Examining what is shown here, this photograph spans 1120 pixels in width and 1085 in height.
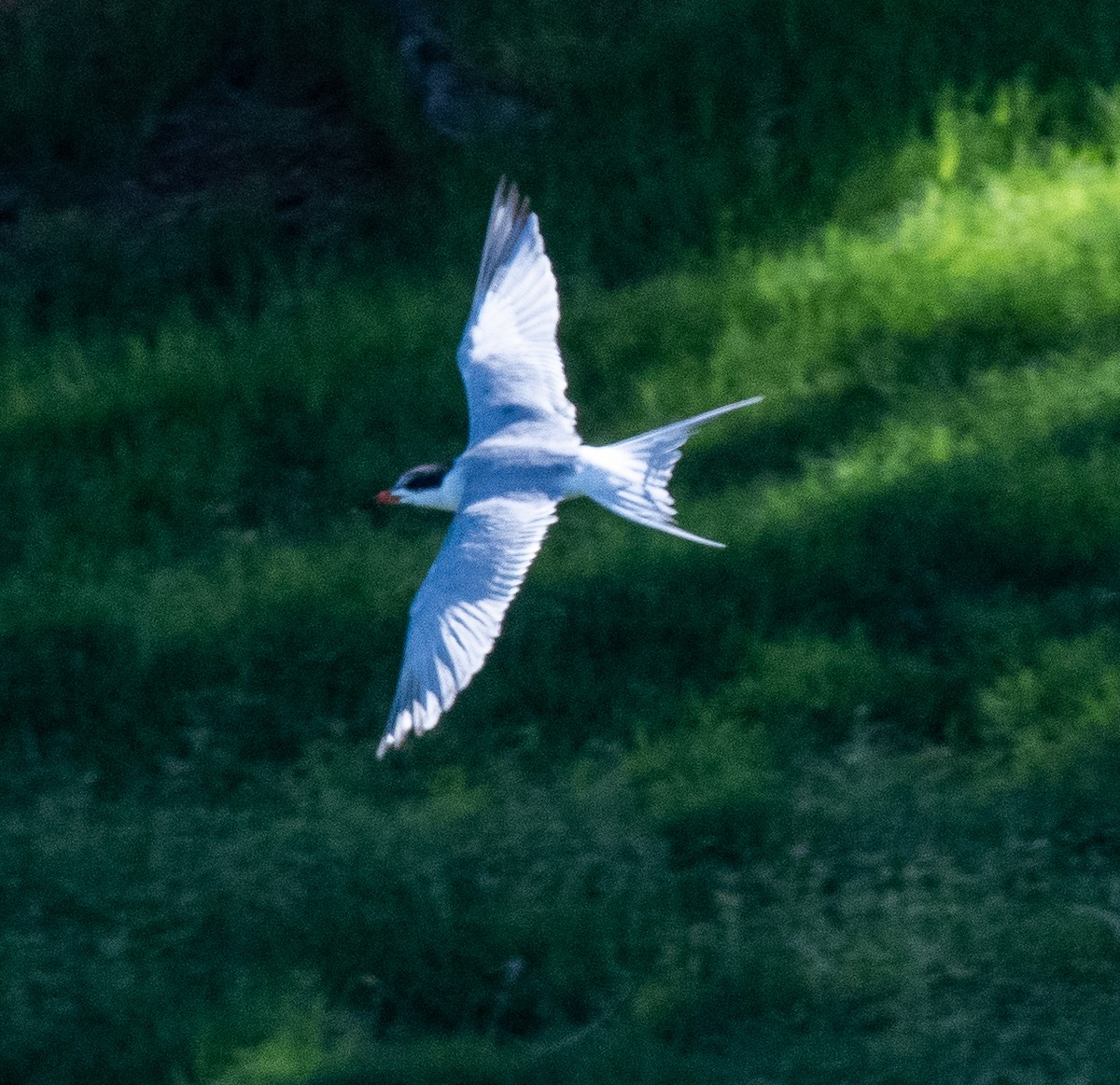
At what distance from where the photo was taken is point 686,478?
27.1 feet

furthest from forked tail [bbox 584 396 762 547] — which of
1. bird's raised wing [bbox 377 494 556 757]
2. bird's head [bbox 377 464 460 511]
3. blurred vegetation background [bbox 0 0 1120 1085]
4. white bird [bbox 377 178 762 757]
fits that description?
blurred vegetation background [bbox 0 0 1120 1085]

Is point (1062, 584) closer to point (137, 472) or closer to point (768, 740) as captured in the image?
point (768, 740)

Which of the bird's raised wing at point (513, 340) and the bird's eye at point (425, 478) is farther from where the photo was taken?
the bird's raised wing at point (513, 340)

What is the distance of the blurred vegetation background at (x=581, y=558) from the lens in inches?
252

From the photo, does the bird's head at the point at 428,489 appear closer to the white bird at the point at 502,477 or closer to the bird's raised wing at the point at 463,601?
the white bird at the point at 502,477

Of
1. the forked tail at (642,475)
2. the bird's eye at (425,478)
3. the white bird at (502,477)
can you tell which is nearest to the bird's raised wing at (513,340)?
the white bird at (502,477)

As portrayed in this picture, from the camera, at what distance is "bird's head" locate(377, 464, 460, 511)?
6793 mm

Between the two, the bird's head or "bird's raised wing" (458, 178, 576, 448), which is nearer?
the bird's head

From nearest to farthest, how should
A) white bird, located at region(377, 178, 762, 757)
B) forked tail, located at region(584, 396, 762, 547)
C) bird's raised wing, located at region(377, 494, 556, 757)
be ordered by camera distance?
bird's raised wing, located at region(377, 494, 556, 757) < white bird, located at region(377, 178, 762, 757) < forked tail, located at region(584, 396, 762, 547)

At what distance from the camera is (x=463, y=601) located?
617 cm

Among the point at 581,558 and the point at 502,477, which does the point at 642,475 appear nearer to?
the point at 502,477

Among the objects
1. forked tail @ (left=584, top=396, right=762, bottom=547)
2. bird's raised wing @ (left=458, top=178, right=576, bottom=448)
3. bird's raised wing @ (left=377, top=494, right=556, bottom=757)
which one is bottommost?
bird's raised wing @ (left=377, top=494, right=556, bottom=757)

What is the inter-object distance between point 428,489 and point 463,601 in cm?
78

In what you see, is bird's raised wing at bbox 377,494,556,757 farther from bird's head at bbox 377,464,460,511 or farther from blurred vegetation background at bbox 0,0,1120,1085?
blurred vegetation background at bbox 0,0,1120,1085
